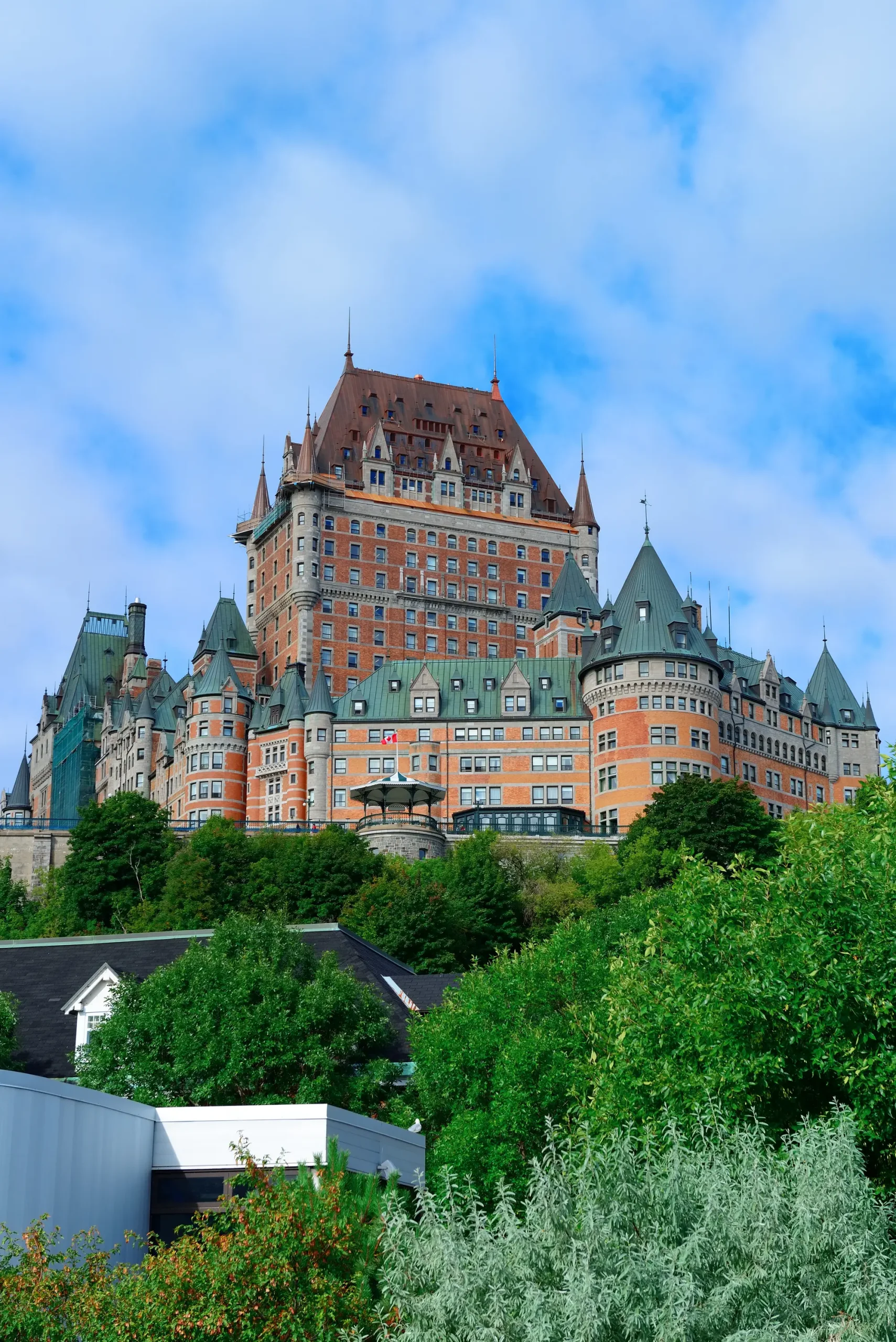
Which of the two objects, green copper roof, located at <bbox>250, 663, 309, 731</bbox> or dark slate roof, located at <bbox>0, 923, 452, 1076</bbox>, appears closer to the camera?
dark slate roof, located at <bbox>0, 923, 452, 1076</bbox>

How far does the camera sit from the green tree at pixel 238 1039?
4272cm

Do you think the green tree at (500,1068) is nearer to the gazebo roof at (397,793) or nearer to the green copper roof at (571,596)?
the gazebo roof at (397,793)

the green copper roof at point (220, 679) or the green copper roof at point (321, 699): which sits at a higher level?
the green copper roof at point (220, 679)

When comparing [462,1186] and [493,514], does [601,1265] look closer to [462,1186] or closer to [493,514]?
[462,1186]

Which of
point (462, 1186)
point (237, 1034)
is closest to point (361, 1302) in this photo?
point (462, 1186)

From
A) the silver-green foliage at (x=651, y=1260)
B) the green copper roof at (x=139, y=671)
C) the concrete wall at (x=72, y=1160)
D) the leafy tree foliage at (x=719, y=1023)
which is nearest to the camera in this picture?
the silver-green foliage at (x=651, y=1260)

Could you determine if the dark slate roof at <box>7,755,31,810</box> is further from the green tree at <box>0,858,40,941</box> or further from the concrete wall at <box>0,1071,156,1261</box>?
the concrete wall at <box>0,1071,156,1261</box>

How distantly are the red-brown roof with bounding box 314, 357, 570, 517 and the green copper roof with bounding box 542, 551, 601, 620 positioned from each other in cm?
1980

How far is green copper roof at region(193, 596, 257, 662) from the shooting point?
15388 centimetres

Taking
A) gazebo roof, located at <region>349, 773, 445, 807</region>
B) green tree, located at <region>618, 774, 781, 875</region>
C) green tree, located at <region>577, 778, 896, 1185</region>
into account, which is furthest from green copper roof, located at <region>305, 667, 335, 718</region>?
green tree, located at <region>577, 778, 896, 1185</region>

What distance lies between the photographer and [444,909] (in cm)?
9475

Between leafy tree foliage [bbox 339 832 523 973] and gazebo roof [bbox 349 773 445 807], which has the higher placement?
gazebo roof [bbox 349 773 445 807]

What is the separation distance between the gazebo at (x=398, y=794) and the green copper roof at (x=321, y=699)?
48.1 ft

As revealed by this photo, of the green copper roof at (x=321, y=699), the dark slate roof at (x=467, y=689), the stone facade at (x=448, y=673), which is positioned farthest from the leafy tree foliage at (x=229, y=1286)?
the green copper roof at (x=321, y=699)
